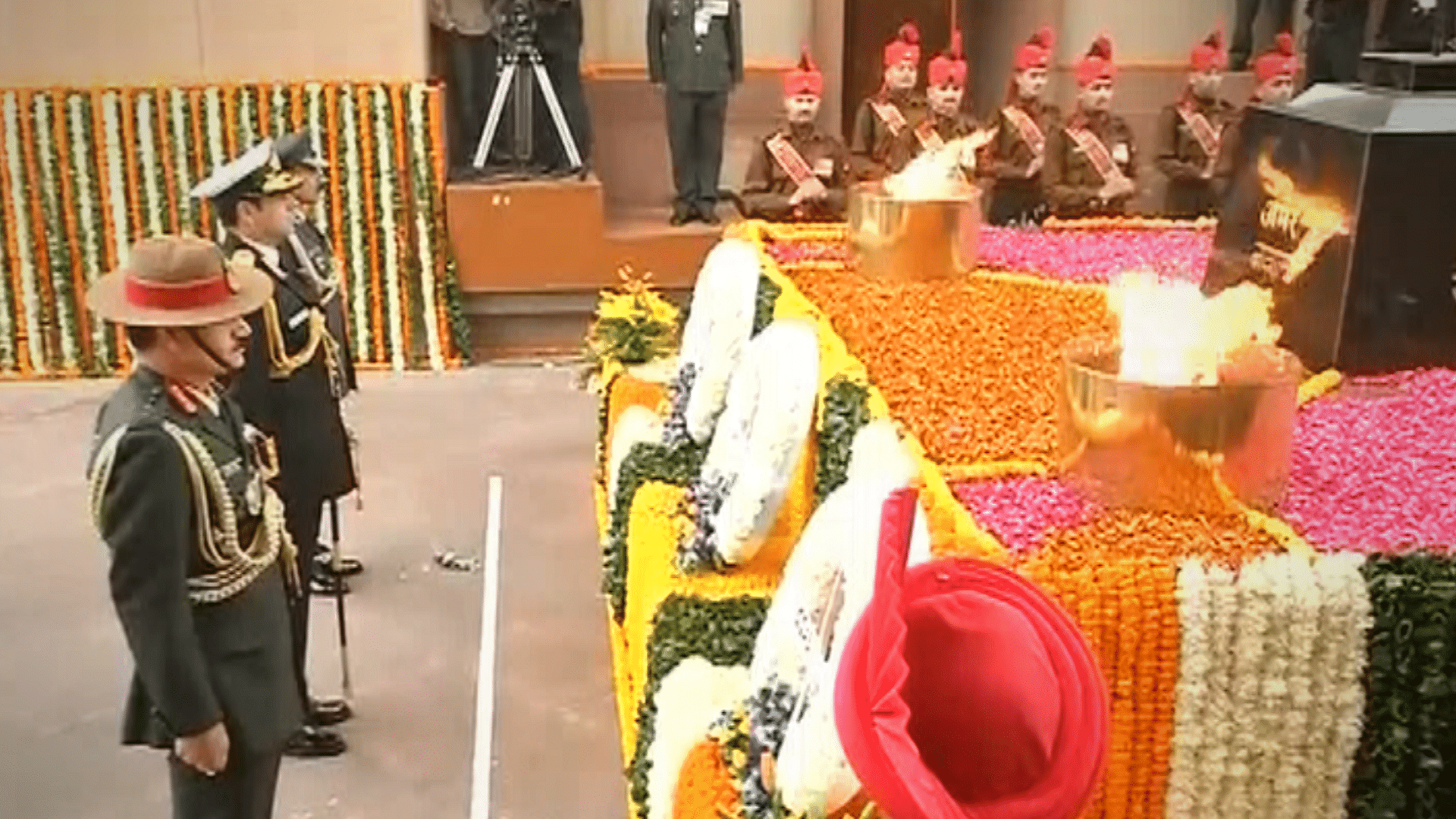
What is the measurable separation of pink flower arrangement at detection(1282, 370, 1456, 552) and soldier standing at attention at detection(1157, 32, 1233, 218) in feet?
19.7

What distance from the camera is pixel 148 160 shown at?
23.9 ft

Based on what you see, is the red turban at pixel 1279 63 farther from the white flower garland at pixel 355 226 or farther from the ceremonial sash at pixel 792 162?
the white flower garland at pixel 355 226

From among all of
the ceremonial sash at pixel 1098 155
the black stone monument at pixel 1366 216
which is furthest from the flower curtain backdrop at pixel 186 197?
the black stone monument at pixel 1366 216

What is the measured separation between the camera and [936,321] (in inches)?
110

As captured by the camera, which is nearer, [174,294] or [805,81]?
[174,294]

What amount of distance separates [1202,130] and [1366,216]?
622cm

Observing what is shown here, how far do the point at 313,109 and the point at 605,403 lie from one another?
3.38 m

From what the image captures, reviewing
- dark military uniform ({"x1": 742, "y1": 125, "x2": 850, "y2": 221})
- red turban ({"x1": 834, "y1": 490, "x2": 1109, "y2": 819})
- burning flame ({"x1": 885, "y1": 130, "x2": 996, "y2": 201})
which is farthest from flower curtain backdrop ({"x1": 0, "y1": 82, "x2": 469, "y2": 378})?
red turban ({"x1": 834, "y1": 490, "x2": 1109, "y2": 819})

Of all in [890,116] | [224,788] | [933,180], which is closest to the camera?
[224,788]

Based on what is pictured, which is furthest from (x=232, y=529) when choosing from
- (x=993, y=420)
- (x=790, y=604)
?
(x=993, y=420)

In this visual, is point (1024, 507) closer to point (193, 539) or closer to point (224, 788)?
point (193, 539)

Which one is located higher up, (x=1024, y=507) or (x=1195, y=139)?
(x=1024, y=507)

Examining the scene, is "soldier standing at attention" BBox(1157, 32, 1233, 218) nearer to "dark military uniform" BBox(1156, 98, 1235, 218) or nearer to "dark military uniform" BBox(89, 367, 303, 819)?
"dark military uniform" BBox(1156, 98, 1235, 218)

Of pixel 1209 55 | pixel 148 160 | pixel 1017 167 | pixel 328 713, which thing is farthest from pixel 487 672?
pixel 1209 55
